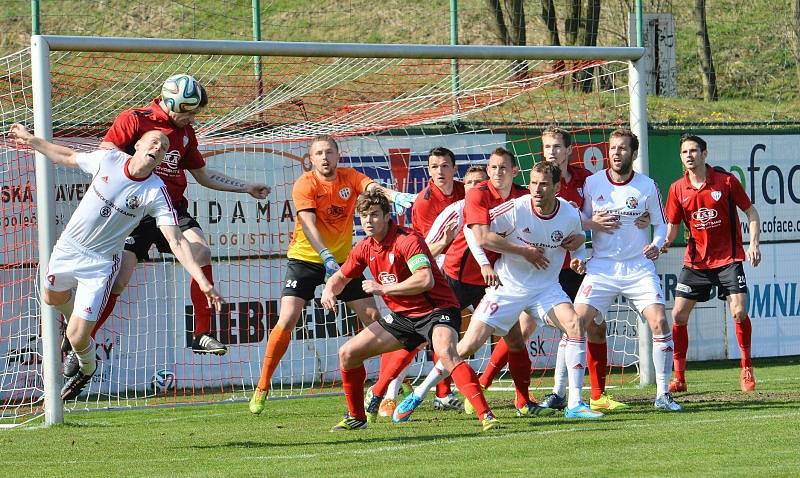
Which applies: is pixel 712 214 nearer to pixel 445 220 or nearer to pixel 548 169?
pixel 445 220

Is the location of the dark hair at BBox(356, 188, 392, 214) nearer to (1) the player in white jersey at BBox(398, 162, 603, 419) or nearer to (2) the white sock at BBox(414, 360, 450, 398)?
(1) the player in white jersey at BBox(398, 162, 603, 419)

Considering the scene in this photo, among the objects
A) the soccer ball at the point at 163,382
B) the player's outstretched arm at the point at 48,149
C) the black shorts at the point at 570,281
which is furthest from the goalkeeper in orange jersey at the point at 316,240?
the soccer ball at the point at 163,382

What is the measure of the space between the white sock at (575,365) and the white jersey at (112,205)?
10.3ft

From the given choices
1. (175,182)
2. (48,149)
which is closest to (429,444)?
(175,182)

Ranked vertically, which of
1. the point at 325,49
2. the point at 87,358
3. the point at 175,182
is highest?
the point at 325,49

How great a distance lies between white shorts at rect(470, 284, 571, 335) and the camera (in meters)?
9.45

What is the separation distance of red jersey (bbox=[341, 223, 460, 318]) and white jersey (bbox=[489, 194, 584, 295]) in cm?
71

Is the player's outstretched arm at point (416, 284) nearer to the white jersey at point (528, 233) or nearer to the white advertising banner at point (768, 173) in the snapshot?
the white jersey at point (528, 233)

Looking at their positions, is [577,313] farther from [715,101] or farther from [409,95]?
[715,101]

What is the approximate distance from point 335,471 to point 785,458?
2.54 m

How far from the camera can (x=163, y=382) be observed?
43.2 ft

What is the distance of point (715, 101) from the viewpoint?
1928 centimetres

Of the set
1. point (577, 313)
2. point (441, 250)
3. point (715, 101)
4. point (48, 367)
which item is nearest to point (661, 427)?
point (577, 313)

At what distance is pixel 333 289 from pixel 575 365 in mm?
1999
